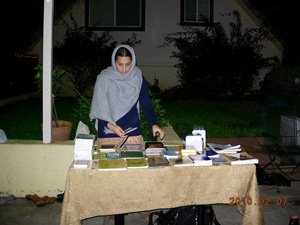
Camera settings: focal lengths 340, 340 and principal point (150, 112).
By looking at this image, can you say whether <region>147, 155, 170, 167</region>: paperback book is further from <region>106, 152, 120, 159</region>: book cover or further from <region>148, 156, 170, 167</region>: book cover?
<region>106, 152, 120, 159</region>: book cover

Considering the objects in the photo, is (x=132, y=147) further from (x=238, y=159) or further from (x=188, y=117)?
(x=188, y=117)

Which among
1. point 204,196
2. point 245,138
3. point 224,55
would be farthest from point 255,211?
point 224,55

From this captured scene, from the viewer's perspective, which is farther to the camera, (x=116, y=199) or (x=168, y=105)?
(x=168, y=105)

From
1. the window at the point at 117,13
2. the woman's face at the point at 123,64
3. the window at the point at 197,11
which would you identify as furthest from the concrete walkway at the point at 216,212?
the window at the point at 117,13

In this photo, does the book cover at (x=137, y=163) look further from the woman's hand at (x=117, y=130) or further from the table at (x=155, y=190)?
the woman's hand at (x=117, y=130)

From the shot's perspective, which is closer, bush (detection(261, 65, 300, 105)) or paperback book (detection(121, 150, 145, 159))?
paperback book (detection(121, 150, 145, 159))

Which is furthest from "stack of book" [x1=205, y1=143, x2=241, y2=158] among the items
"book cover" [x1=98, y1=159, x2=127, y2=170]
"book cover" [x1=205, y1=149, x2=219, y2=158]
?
"book cover" [x1=98, y1=159, x2=127, y2=170]

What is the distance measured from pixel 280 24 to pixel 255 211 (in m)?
11.0

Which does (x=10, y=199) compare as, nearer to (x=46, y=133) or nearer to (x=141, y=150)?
(x=46, y=133)

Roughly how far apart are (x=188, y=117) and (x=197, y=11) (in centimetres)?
565

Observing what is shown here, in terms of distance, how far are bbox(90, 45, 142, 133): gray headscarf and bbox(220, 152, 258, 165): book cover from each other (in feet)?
3.53

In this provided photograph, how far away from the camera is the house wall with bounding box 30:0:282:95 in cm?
1251

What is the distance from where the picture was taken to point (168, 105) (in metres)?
11.0

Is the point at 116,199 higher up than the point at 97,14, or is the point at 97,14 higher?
the point at 97,14
